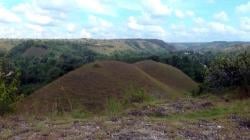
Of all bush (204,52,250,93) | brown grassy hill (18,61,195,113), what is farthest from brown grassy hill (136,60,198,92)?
bush (204,52,250,93)

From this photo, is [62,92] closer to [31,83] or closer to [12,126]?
[31,83]

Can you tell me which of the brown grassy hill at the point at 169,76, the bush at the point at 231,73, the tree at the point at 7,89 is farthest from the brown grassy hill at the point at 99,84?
the tree at the point at 7,89

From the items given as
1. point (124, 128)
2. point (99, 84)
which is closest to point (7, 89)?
point (124, 128)

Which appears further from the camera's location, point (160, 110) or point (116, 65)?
point (116, 65)

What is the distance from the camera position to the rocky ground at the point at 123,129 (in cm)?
862

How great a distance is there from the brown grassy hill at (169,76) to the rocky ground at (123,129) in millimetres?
61973

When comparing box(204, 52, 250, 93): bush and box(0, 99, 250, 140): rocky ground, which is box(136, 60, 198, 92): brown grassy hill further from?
box(0, 99, 250, 140): rocky ground

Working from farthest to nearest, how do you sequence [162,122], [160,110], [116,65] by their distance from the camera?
[116,65] → [160,110] → [162,122]

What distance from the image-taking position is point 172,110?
13734 millimetres

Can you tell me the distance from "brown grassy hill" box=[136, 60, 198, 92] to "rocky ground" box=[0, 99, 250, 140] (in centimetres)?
Result: 6197

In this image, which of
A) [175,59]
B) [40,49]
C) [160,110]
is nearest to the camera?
[160,110]

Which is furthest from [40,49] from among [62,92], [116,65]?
[62,92]

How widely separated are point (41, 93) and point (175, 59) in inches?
1929

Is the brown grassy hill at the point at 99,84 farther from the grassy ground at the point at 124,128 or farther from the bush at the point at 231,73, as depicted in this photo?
the grassy ground at the point at 124,128
